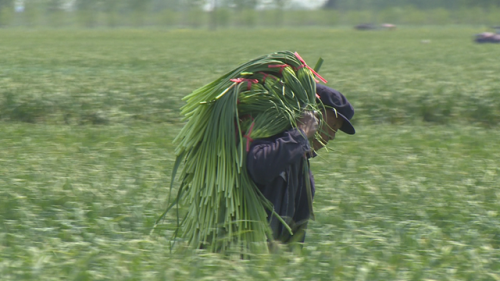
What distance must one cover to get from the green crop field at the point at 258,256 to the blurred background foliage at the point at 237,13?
90.6 metres

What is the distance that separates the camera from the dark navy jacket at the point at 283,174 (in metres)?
3.11

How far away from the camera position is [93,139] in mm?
8648

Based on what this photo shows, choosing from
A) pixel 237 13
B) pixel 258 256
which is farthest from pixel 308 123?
pixel 237 13

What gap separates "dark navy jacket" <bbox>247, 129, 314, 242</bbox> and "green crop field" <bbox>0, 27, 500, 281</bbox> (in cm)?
21

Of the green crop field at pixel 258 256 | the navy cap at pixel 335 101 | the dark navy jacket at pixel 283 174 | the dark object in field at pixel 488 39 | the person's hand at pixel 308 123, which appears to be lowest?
the dark object in field at pixel 488 39

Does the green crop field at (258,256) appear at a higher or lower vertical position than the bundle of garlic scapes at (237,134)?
lower

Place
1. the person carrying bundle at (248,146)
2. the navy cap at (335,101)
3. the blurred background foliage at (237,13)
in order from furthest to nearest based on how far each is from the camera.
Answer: the blurred background foliage at (237,13), the navy cap at (335,101), the person carrying bundle at (248,146)

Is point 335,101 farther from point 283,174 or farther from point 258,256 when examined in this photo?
point 258,256

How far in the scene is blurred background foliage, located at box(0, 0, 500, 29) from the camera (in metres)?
107

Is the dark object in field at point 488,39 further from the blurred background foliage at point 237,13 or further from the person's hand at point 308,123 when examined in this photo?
the blurred background foliage at point 237,13

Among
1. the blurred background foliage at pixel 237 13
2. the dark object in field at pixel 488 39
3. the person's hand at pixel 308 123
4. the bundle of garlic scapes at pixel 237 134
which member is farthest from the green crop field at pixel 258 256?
the blurred background foliage at pixel 237 13

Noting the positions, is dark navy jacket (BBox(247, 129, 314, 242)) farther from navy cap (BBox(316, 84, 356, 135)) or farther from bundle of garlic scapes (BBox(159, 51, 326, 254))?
navy cap (BBox(316, 84, 356, 135))

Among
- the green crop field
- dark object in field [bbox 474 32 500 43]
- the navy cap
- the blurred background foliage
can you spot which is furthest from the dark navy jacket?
the blurred background foliage

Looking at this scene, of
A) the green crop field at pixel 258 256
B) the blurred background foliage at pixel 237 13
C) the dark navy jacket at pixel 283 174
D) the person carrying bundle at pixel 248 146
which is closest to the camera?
the dark navy jacket at pixel 283 174
